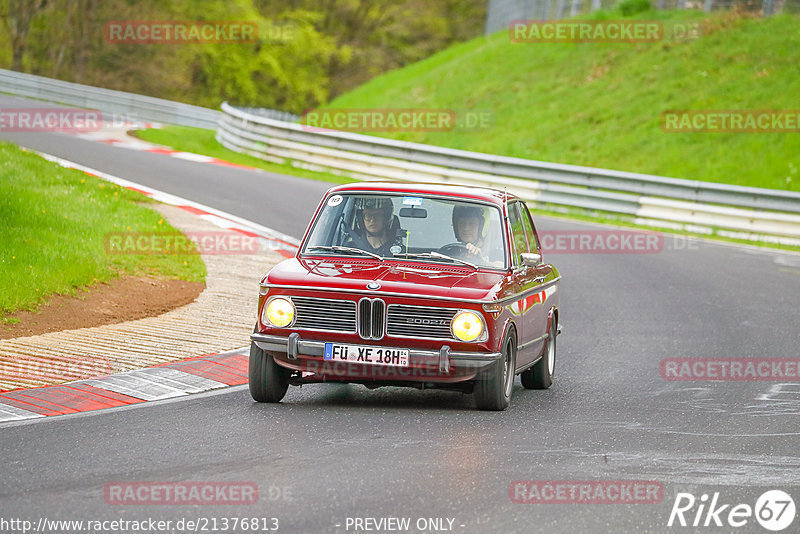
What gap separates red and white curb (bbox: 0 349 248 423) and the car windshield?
1.31 m

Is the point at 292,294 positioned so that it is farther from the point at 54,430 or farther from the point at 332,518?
the point at 332,518

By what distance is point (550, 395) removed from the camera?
32.4 feet

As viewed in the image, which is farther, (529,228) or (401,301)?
(529,228)

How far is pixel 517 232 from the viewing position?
395 inches

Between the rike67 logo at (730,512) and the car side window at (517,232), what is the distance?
352cm

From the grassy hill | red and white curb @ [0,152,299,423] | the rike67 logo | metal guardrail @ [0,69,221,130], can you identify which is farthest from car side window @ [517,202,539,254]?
metal guardrail @ [0,69,221,130]

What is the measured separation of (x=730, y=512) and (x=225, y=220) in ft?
44.0

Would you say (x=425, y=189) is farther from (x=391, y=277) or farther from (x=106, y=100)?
(x=106, y=100)

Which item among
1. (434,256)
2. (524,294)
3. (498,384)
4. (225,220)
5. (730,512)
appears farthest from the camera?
(225,220)

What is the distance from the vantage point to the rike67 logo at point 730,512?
5.96 m

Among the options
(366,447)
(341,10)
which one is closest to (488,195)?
(366,447)

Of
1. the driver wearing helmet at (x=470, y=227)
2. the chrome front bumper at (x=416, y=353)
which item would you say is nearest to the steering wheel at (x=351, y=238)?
the driver wearing helmet at (x=470, y=227)

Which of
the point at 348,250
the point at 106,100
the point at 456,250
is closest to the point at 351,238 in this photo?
the point at 348,250

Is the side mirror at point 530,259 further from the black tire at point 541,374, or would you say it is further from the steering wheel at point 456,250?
the black tire at point 541,374
